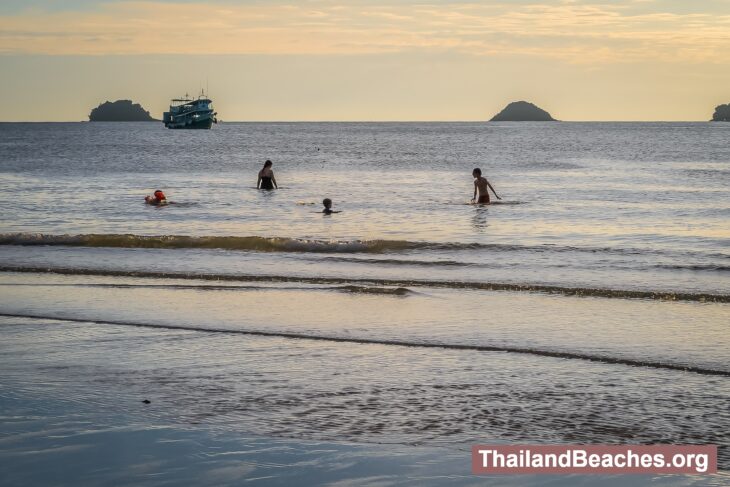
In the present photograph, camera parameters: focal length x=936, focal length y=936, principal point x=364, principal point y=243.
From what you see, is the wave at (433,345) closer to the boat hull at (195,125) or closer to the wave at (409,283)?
the wave at (409,283)

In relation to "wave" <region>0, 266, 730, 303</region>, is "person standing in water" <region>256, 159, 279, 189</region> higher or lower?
higher

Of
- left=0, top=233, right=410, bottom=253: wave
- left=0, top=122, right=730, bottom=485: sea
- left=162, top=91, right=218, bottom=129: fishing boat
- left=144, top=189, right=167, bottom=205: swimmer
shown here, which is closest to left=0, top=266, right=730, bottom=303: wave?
left=0, top=122, right=730, bottom=485: sea

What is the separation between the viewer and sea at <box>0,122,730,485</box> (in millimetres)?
8195

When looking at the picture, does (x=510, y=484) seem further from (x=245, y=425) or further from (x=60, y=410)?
(x=60, y=410)

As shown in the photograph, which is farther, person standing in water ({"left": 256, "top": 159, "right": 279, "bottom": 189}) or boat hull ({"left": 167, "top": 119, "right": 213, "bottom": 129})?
boat hull ({"left": 167, "top": 119, "right": 213, "bottom": 129})

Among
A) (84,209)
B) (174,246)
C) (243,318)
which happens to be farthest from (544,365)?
(84,209)

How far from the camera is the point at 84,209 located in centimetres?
3528

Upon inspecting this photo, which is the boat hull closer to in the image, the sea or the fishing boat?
the fishing boat

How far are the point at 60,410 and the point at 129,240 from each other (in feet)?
53.9

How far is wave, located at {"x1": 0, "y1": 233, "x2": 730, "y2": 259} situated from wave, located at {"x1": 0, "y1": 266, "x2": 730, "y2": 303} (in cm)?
479

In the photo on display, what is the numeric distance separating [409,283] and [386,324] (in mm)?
4251

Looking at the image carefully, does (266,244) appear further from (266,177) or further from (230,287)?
(266,177)

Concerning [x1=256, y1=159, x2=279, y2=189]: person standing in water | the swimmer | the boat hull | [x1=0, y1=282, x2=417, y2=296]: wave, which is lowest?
[x1=0, y1=282, x2=417, y2=296]: wave

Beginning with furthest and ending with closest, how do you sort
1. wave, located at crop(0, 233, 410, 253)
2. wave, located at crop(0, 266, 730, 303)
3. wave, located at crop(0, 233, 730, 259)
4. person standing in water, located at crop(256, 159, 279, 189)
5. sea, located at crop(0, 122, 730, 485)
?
person standing in water, located at crop(256, 159, 279, 189), wave, located at crop(0, 233, 410, 253), wave, located at crop(0, 233, 730, 259), wave, located at crop(0, 266, 730, 303), sea, located at crop(0, 122, 730, 485)
